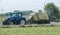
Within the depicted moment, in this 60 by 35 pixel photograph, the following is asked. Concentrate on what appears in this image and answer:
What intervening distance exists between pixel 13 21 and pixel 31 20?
19.7ft

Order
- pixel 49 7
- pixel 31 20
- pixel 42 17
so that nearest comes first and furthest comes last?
pixel 31 20 < pixel 42 17 < pixel 49 7

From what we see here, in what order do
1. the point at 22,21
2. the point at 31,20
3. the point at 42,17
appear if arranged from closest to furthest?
the point at 22,21 → the point at 31,20 → the point at 42,17

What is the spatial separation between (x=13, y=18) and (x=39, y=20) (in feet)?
24.1

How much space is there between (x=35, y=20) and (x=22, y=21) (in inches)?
263

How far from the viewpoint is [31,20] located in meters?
35.9

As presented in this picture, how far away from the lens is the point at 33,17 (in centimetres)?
3638

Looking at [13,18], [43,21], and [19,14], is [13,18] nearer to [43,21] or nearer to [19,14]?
[19,14]

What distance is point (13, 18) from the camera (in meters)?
30.5

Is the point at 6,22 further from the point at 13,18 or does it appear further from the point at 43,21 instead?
the point at 43,21

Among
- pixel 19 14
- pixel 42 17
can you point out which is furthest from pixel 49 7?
pixel 19 14

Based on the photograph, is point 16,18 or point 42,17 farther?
point 42,17

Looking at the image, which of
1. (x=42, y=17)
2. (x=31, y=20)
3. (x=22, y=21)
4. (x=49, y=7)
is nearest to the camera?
(x=22, y=21)

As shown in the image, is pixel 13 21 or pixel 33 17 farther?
pixel 33 17

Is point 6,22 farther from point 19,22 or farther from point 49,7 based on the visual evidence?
point 49,7
